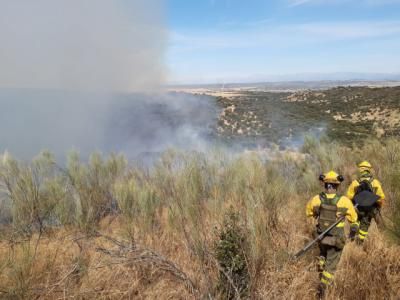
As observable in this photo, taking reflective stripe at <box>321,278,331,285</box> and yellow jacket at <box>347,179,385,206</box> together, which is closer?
reflective stripe at <box>321,278,331,285</box>

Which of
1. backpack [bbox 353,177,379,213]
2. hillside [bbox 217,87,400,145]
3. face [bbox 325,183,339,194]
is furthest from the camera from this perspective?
hillside [bbox 217,87,400,145]

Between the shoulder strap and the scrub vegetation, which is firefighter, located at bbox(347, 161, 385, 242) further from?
the shoulder strap

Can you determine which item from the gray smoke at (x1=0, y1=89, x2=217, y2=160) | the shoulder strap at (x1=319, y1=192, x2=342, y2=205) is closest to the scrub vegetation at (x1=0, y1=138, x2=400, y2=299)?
the shoulder strap at (x1=319, y1=192, x2=342, y2=205)

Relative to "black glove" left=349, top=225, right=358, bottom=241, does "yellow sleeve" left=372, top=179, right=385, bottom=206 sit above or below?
above

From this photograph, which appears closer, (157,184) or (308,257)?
(308,257)

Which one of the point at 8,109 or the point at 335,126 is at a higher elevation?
the point at 8,109

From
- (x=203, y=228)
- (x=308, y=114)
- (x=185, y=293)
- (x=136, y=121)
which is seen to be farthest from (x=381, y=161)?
(x=308, y=114)

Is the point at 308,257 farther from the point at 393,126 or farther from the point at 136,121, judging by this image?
the point at 393,126

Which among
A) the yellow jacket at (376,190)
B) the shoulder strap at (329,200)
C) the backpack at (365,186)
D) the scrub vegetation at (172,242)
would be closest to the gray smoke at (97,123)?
the scrub vegetation at (172,242)

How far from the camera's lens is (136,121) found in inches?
574

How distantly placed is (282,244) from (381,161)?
4.83 metres

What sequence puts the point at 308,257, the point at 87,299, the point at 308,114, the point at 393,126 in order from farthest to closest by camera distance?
the point at 308,114 → the point at 393,126 → the point at 308,257 → the point at 87,299

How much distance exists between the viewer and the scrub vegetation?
2656 millimetres

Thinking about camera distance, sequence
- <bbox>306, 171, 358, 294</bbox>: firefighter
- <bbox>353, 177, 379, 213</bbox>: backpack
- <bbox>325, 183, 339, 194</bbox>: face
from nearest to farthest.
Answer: <bbox>306, 171, 358, 294</bbox>: firefighter < <bbox>325, 183, 339, 194</bbox>: face < <bbox>353, 177, 379, 213</bbox>: backpack
